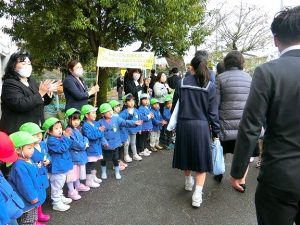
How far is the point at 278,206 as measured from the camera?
6.32ft

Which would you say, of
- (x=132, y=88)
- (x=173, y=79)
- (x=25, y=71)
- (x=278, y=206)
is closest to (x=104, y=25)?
(x=173, y=79)

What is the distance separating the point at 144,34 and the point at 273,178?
28.6 feet

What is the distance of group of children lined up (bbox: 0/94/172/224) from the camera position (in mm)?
3086

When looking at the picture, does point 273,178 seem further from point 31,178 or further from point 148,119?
point 148,119

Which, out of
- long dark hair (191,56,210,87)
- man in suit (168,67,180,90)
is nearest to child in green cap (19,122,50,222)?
long dark hair (191,56,210,87)

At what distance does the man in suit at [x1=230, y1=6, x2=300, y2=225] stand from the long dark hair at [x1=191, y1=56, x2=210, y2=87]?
6.31 feet

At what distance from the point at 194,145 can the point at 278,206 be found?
7.02ft

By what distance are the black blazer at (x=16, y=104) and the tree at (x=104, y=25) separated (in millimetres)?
4925

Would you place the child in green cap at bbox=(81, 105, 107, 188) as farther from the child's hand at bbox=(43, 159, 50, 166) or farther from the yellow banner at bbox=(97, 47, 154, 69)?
the yellow banner at bbox=(97, 47, 154, 69)

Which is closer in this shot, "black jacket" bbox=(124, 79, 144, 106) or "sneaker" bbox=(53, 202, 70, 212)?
"sneaker" bbox=(53, 202, 70, 212)

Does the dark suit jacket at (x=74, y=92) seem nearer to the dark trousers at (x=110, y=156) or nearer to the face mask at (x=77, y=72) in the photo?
the face mask at (x=77, y=72)

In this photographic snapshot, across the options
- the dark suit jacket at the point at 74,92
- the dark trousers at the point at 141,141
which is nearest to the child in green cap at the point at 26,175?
the dark suit jacket at the point at 74,92

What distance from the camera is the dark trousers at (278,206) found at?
1.90 m

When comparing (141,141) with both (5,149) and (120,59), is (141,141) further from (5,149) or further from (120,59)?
(5,149)
